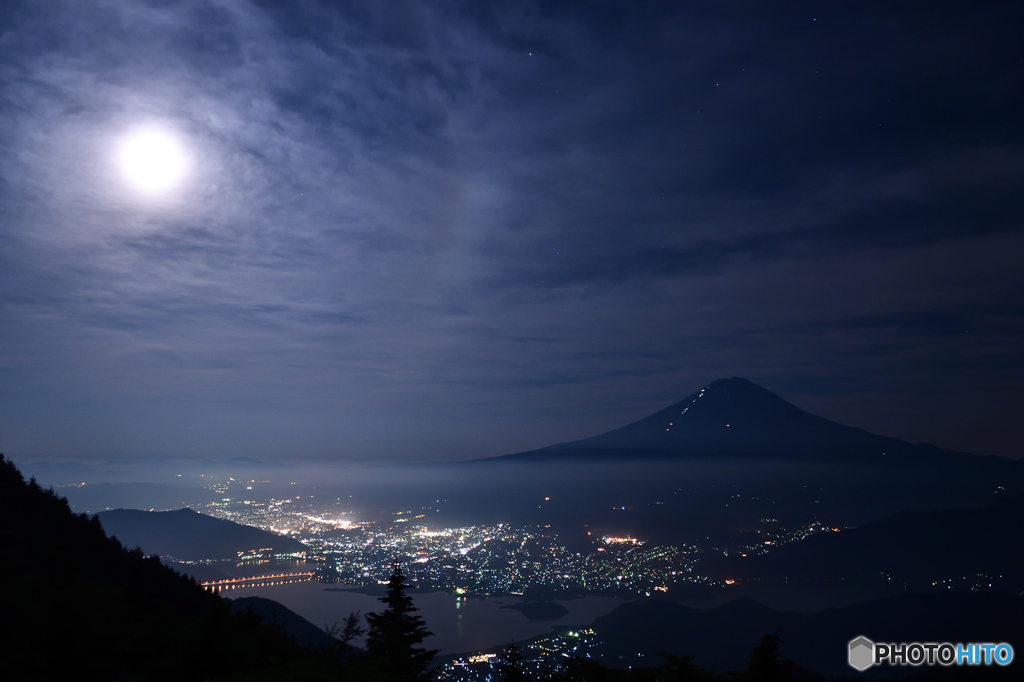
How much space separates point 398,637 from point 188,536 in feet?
586

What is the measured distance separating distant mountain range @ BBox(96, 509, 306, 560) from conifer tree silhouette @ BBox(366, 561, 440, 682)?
148 meters

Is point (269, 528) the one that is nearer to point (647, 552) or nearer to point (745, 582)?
point (647, 552)

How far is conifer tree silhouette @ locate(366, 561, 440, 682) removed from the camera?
55.9 ft

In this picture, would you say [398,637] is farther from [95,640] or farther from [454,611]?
[454,611]

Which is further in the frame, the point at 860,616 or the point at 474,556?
the point at 474,556

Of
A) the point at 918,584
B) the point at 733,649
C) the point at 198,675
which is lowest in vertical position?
the point at 918,584

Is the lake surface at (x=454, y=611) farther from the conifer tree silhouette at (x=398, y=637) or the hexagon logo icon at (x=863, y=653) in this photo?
the hexagon logo icon at (x=863, y=653)

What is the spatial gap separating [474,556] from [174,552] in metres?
88.4

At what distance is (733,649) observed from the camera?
9325 cm

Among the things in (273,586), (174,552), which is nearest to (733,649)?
(273,586)

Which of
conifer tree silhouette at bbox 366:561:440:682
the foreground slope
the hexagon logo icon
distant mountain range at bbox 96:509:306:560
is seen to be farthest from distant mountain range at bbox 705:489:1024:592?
the foreground slope

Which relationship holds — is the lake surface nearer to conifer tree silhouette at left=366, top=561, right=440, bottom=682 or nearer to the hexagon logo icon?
conifer tree silhouette at left=366, top=561, right=440, bottom=682

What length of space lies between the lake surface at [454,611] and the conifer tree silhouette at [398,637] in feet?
188

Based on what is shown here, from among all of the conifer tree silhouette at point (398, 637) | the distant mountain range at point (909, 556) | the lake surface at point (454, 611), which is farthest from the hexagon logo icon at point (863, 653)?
the distant mountain range at point (909, 556)
